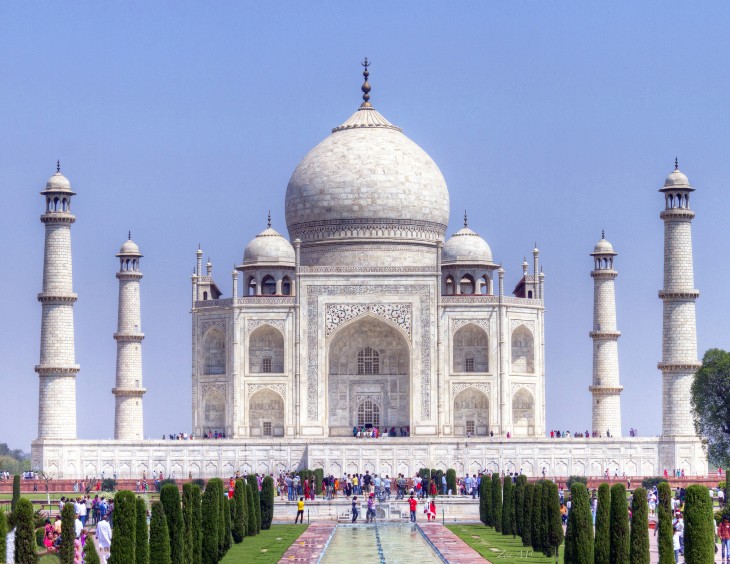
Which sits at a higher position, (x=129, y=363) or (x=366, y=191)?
(x=366, y=191)

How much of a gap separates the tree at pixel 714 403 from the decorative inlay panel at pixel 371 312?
7.33 metres

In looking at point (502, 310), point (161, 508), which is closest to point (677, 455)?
point (502, 310)

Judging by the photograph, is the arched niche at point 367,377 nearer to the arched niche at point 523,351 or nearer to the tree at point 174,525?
the arched niche at point 523,351

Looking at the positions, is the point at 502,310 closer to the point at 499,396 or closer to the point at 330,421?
the point at 499,396

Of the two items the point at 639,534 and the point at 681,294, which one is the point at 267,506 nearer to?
the point at 639,534

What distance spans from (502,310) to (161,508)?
2206 centimetres

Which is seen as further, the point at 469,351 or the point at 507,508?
the point at 469,351

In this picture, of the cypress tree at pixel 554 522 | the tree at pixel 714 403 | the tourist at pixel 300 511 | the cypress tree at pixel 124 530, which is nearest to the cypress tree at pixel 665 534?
the cypress tree at pixel 554 522

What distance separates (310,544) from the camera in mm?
25641

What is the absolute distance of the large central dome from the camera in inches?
1697

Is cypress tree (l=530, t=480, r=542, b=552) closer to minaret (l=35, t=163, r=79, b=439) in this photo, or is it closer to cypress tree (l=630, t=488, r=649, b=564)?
cypress tree (l=630, t=488, r=649, b=564)

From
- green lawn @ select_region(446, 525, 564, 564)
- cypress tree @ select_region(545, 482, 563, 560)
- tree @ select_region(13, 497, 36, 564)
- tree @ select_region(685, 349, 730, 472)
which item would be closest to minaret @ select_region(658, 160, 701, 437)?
tree @ select_region(685, 349, 730, 472)

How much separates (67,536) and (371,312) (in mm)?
23200

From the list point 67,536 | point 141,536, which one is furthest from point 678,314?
point 67,536
